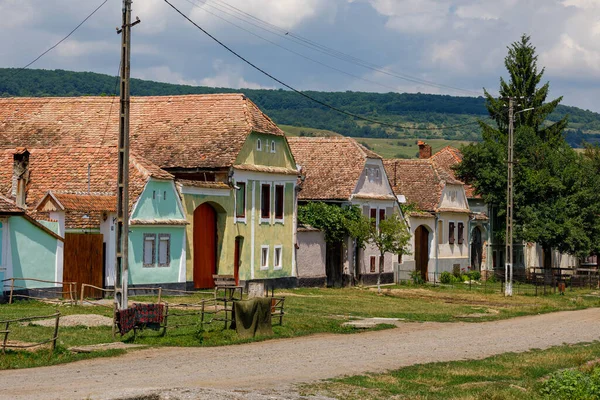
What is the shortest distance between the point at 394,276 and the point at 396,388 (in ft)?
133

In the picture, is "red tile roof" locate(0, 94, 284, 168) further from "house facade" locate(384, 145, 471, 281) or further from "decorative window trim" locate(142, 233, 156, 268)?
"house facade" locate(384, 145, 471, 281)

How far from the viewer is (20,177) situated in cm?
4222

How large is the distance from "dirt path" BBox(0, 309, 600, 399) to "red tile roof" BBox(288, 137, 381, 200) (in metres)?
20.6

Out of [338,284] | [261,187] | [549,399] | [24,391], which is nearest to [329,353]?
[549,399]

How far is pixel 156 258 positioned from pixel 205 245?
445 cm

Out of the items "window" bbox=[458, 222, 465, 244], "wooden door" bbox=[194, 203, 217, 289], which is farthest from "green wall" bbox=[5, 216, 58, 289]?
"window" bbox=[458, 222, 465, 244]

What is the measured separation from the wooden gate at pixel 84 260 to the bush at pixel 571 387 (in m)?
20.5

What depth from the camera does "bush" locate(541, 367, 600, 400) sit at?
22.8 metres

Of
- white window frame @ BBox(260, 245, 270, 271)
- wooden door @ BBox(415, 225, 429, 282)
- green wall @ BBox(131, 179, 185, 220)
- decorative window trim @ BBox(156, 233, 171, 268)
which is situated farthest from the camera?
wooden door @ BBox(415, 225, 429, 282)

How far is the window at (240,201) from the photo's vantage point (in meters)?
49.6

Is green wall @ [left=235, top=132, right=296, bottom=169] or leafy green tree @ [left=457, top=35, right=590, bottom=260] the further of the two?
leafy green tree @ [left=457, top=35, right=590, bottom=260]

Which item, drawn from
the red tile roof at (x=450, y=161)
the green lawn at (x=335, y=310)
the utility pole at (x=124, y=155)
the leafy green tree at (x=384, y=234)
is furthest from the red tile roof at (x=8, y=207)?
the red tile roof at (x=450, y=161)

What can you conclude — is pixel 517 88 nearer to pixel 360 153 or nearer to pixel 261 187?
pixel 360 153

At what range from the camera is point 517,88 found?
277 ft
